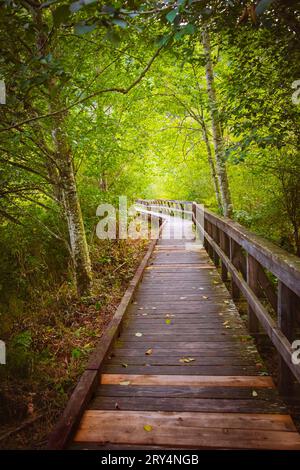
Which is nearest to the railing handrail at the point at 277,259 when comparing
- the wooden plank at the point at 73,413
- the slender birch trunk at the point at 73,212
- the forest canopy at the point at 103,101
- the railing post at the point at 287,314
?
the railing post at the point at 287,314

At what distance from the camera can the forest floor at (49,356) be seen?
319 cm

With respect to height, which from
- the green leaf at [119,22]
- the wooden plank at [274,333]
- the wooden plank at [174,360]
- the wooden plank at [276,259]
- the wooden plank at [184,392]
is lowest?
the wooden plank at [184,392]

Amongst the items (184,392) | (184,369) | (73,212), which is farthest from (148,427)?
(73,212)

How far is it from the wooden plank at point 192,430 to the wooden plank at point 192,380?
0.46m

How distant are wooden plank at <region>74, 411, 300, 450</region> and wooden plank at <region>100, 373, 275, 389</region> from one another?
0.46 metres

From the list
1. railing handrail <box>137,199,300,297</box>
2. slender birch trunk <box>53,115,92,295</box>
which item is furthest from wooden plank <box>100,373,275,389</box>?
slender birch trunk <box>53,115,92,295</box>

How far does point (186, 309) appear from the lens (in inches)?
202

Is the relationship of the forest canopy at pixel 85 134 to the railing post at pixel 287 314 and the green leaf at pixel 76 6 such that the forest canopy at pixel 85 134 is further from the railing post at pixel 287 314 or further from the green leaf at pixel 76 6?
the railing post at pixel 287 314

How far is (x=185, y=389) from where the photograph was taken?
3.01 meters

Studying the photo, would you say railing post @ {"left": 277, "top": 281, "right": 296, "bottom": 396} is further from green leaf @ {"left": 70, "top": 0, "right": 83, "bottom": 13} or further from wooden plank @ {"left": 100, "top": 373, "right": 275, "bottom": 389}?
green leaf @ {"left": 70, "top": 0, "right": 83, "bottom": 13}

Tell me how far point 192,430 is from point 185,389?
575mm

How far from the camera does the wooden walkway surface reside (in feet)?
7.80

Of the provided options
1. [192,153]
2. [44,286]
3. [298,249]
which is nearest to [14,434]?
[44,286]

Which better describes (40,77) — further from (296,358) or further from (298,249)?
(298,249)
